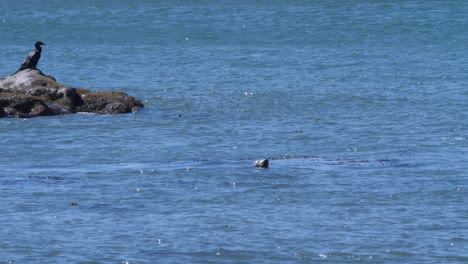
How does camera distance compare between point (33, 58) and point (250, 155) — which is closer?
point (250, 155)

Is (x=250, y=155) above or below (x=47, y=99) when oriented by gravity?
above

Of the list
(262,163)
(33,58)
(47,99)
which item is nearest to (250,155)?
(262,163)

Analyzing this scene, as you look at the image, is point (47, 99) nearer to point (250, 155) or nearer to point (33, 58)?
point (33, 58)

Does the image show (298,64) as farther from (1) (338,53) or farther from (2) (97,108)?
(2) (97,108)

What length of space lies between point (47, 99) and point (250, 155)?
751cm

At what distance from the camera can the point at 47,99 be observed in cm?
2950

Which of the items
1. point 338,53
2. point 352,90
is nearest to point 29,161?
point 352,90

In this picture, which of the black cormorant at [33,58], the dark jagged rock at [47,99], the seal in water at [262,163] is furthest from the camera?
the black cormorant at [33,58]

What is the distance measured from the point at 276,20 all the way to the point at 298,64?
13.4m

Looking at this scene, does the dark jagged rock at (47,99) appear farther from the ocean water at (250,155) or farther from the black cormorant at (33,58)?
the ocean water at (250,155)

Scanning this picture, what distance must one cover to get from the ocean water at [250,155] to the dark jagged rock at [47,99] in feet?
1.78

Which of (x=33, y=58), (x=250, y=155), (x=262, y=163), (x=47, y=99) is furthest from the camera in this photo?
(x=33, y=58)

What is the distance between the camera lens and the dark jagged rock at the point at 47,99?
28730 millimetres

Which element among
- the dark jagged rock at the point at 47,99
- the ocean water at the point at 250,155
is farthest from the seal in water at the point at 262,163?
the dark jagged rock at the point at 47,99
